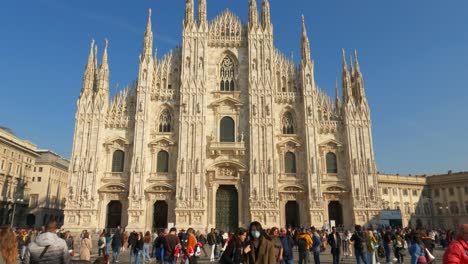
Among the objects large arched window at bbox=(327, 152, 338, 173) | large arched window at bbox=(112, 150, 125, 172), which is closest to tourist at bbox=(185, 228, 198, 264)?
large arched window at bbox=(112, 150, 125, 172)

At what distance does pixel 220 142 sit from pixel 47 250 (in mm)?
29247

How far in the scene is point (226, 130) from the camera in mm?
35938

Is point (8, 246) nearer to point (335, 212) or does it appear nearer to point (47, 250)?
point (47, 250)

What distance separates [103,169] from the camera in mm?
33875

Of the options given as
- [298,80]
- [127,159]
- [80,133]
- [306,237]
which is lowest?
[306,237]

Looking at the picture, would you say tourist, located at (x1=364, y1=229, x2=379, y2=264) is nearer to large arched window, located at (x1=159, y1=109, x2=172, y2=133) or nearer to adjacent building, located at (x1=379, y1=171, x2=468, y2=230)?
large arched window, located at (x1=159, y1=109, x2=172, y2=133)

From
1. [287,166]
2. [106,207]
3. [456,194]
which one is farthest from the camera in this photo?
[456,194]

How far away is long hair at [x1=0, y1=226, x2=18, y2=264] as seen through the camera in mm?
4680

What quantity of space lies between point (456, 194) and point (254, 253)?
62.8 m

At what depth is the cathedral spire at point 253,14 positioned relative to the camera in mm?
37688

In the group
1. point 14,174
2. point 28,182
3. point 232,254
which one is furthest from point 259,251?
point 28,182

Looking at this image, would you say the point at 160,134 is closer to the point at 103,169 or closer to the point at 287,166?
the point at 103,169

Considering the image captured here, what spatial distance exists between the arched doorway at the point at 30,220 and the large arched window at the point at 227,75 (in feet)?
126

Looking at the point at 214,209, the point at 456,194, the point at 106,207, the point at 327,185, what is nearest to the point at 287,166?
the point at 327,185
